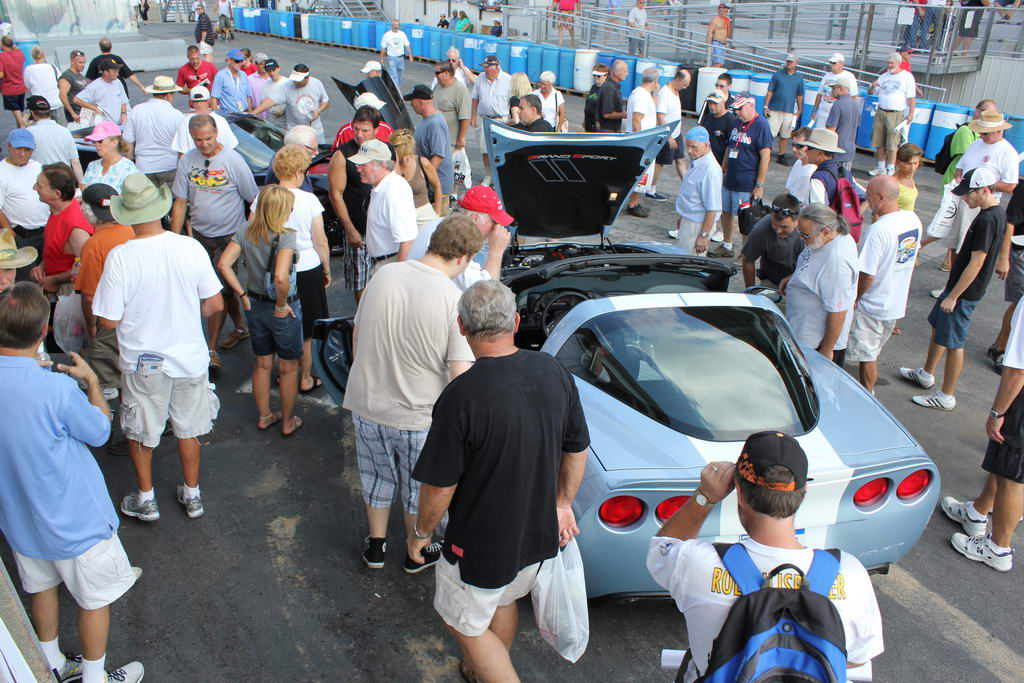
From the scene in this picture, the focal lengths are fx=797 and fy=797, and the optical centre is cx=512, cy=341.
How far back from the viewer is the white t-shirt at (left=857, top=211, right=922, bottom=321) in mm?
5129

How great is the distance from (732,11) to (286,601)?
1906cm

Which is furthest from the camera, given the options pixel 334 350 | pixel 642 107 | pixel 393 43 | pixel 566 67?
pixel 566 67

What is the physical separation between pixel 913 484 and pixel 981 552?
42.8 inches

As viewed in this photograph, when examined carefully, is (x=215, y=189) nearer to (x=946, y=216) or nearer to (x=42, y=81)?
(x=946, y=216)

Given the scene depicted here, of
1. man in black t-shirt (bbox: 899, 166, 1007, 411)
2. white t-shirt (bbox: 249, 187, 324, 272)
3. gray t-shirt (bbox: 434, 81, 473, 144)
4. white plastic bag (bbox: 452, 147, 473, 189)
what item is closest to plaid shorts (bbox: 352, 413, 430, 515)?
white t-shirt (bbox: 249, 187, 324, 272)

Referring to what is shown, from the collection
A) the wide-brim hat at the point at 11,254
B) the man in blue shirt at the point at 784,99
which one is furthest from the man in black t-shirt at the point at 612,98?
the wide-brim hat at the point at 11,254

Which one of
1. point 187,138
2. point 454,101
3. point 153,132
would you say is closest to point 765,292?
point 187,138

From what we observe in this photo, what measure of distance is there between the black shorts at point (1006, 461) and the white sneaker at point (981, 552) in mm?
455

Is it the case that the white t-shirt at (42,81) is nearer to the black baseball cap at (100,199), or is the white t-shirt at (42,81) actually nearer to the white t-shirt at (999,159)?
the black baseball cap at (100,199)

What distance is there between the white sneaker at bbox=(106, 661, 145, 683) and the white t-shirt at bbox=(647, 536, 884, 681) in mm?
2307

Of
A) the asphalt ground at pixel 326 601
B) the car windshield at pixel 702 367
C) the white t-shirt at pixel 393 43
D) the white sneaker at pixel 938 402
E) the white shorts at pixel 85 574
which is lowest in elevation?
the asphalt ground at pixel 326 601

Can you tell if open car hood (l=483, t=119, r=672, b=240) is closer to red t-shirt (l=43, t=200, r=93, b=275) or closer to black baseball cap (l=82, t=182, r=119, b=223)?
black baseball cap (l=82, t=182, r=119, b=223)

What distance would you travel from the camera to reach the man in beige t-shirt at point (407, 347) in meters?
3.33

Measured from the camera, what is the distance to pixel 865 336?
5336 mm
